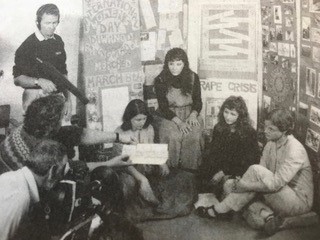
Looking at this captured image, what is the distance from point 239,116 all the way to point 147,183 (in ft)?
1.07

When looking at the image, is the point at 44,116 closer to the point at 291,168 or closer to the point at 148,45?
the point at 148,45

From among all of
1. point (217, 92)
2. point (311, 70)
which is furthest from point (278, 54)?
point (217, 92)

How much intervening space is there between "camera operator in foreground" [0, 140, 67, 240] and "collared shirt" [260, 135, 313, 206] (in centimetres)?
60

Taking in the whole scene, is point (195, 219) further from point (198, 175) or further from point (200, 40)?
point (200, 40)

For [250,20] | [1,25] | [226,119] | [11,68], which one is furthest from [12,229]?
[250,20]

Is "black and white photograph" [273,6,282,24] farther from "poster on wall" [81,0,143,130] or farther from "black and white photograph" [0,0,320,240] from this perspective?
"poster on wall" [81,0,143,130]

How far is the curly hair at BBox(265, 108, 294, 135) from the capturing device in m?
1.73

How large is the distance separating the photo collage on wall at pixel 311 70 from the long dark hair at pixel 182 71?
1.05ft

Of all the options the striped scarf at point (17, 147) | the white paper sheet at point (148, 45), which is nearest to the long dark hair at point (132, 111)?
the white paper sheet at point (148, 45)

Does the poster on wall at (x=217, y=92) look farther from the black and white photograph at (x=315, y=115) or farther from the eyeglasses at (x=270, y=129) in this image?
the black and white photograph at (x=315, y=115)

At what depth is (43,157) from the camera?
164cm

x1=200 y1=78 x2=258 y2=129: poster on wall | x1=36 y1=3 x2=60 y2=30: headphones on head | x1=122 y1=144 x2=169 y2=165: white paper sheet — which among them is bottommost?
x1=122 y1=144 x2=169 y2=165: white paper sheet

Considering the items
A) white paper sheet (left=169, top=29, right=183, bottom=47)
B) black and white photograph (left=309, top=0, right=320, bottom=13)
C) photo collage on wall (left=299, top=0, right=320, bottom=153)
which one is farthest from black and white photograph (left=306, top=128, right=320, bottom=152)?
white paper sheet (left=169, top=29, right=183, bottom=47)

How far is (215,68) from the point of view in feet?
5.66
